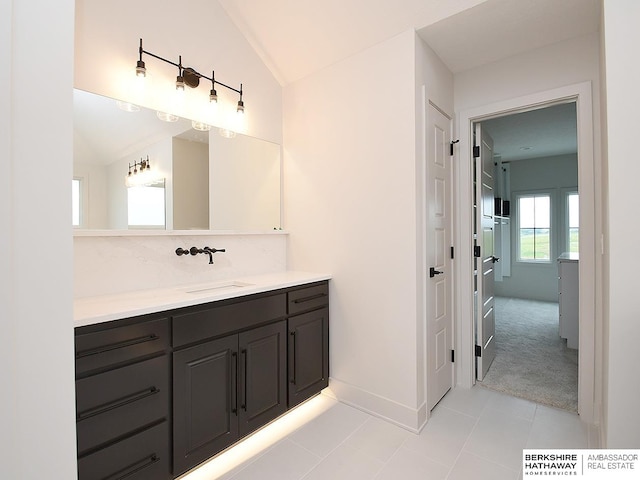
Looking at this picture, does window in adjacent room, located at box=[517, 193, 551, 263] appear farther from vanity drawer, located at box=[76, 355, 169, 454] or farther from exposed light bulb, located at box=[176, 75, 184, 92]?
vanity drawer, located at box=[76, 355, 169, 454]

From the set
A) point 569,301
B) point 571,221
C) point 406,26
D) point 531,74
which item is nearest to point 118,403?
point 406,26

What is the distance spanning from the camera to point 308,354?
246cm

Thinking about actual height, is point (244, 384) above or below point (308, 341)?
below

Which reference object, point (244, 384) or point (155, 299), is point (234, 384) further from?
point (155, 299)

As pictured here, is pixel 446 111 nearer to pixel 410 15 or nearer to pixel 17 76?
pixel 410 15

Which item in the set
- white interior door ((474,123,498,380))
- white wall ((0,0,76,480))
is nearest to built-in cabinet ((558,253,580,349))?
white interior door ((474,123,498,380))

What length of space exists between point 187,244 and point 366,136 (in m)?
1.51

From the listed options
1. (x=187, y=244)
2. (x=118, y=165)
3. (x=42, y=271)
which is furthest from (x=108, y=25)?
(x=42, y=271)

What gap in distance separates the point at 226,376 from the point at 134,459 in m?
0.55

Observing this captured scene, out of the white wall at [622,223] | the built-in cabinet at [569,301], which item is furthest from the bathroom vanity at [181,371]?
the built-in cabinet at [569,301]

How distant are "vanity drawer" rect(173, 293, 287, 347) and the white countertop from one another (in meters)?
0.06

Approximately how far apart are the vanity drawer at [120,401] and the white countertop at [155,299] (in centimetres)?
25

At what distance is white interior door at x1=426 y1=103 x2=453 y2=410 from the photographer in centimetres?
234

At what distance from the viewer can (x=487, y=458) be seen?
6.22ft
